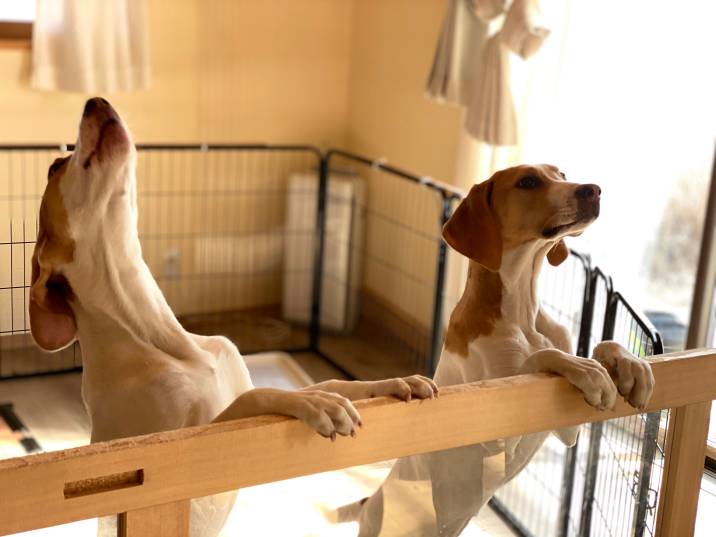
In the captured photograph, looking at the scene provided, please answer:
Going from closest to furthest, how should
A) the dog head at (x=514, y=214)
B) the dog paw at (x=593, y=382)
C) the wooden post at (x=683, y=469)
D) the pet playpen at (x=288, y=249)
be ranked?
1. the dog paw at (x=593, y=382)
2. the wooden post at (x=683, y=469)
3. the dog head at (x=514, y=214)
4. the pet playpen at (x=288, y=249)

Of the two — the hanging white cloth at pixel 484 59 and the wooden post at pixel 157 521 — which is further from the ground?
the hanging white cloth at pixel 484 59

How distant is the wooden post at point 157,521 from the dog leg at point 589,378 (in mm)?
591

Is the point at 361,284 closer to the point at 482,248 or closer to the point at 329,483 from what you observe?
the point at 482,248

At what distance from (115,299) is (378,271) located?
310 cm

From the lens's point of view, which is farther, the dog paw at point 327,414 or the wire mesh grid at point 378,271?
the wire mesh grid at point 378,271

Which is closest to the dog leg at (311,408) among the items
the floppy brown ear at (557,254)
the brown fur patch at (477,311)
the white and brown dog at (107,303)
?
the white and brown dog at (107,303)

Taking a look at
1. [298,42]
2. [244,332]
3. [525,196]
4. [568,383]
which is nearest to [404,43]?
[298,42]

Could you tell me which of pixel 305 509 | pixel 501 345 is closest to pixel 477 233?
pixel 501 345

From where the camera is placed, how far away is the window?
3.90 meters

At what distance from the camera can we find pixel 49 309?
143 centimetres

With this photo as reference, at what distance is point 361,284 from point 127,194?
322 cm

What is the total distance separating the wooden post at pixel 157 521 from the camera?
1080mm

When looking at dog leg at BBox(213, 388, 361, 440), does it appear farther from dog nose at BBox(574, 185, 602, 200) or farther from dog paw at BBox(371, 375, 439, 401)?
dog nose at BBox(574, 185, 602, 200)

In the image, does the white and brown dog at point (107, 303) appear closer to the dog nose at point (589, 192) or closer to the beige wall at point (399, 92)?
the dog nose at point (589, 192)
